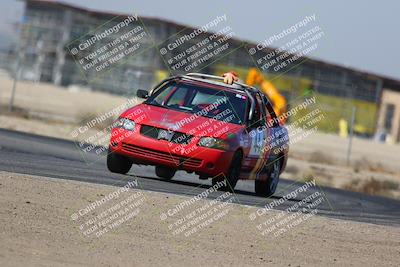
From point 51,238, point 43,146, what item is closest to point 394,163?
point 43,146

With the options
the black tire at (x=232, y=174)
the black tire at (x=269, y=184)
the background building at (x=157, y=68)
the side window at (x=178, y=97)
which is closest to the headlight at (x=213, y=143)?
the black tire at (x=232, y=174)

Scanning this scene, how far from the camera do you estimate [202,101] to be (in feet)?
54.4

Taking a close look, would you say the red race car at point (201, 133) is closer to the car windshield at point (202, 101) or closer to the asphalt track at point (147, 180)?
the car windshield at point (202, 101)

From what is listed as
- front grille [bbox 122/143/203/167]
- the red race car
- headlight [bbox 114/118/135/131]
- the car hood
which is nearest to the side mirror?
the red race car

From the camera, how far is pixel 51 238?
9.41m

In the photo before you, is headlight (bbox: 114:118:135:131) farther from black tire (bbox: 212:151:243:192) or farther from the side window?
black tire (bbox: 212:151:243:192)

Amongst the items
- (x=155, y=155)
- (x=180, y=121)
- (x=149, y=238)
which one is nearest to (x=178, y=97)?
(x=180, y=121)

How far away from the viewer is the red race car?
15500 mm

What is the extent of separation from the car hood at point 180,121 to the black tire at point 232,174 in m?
0.39

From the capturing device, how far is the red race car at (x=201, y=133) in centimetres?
1550

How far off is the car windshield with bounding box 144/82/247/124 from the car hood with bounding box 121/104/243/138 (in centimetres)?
29

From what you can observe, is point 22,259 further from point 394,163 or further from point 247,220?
point 394,163

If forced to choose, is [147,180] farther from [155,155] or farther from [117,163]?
[155,155]

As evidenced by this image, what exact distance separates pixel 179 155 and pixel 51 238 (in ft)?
20.4
